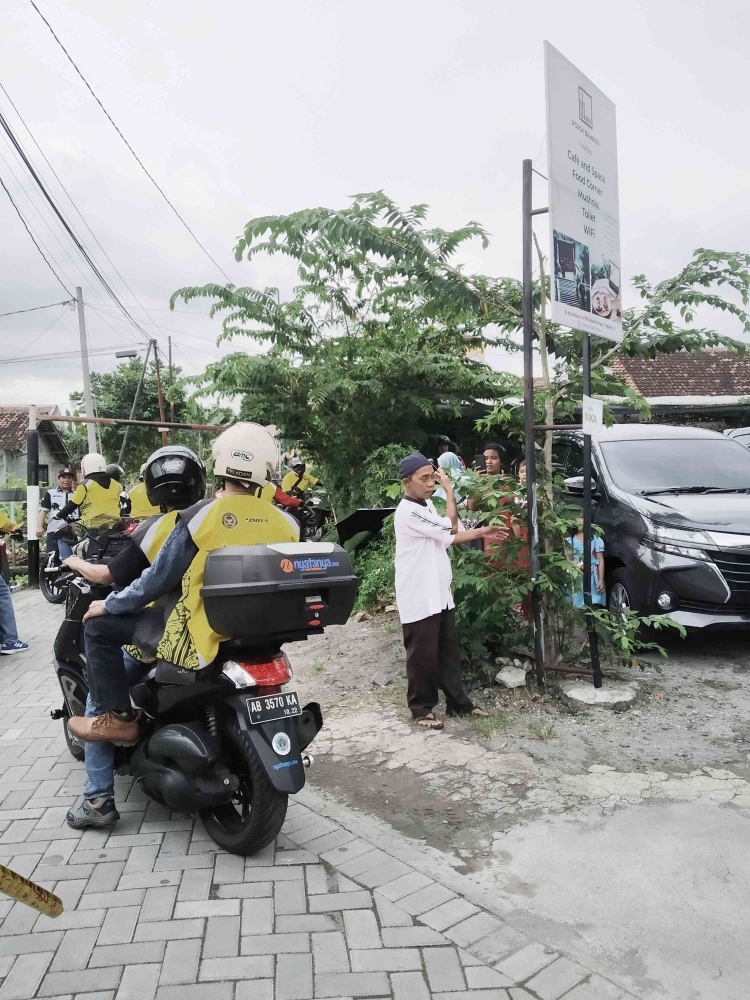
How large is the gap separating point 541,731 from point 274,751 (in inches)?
79.8

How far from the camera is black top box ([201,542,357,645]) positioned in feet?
10.5

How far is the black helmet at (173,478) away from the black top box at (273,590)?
75 cm

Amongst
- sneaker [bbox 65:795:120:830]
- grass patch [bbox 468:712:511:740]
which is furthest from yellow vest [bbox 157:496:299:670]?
grass patch [bbox 468:712:511:740]

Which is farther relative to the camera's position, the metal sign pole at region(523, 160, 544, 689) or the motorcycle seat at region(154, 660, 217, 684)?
the metal sign pole at region(523, 160, 544, 689)

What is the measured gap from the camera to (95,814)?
12.5 ft

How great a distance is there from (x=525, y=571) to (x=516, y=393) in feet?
4.84

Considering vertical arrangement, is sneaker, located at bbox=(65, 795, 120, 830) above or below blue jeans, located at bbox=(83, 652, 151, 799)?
below

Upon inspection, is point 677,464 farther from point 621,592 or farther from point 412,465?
point 412,465

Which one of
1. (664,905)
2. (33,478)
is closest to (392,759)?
(664,905)

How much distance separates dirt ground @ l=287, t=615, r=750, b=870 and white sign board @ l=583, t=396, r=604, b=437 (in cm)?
167

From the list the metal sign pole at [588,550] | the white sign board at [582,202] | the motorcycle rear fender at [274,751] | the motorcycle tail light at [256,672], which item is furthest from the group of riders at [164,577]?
the white sign board at [582,202]

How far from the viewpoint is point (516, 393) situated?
6207mm

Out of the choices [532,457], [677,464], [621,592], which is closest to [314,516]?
[677,464]

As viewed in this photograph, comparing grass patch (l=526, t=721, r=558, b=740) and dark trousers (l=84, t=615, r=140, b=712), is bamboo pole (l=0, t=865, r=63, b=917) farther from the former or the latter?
grass patch (l=526, t=721, r=558, b=740)
